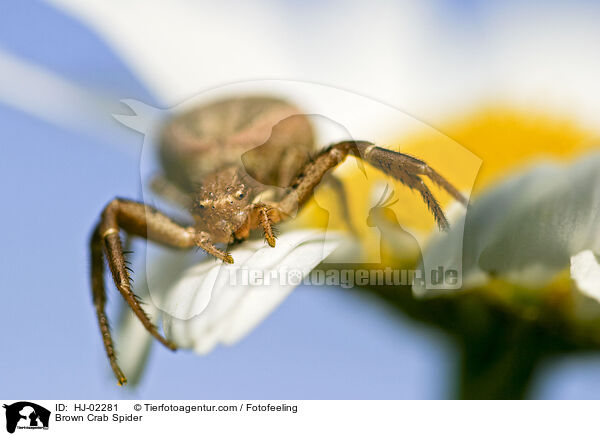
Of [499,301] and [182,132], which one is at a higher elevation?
[182,132]

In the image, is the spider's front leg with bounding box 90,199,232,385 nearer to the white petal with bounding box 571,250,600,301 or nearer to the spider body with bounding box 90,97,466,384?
the spider body with bounding box 90,97,466,384

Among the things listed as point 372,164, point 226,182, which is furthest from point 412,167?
point 226,182

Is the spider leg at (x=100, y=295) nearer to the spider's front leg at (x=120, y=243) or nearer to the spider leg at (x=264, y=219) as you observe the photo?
the spider's front leg at (x=120, y=243)

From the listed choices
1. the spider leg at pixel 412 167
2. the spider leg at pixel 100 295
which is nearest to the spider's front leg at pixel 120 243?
the spider leg at pixel 100 295

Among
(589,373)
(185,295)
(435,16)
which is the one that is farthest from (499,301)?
(435,16)

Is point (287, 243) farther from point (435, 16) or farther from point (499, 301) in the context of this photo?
point (435, 16)
